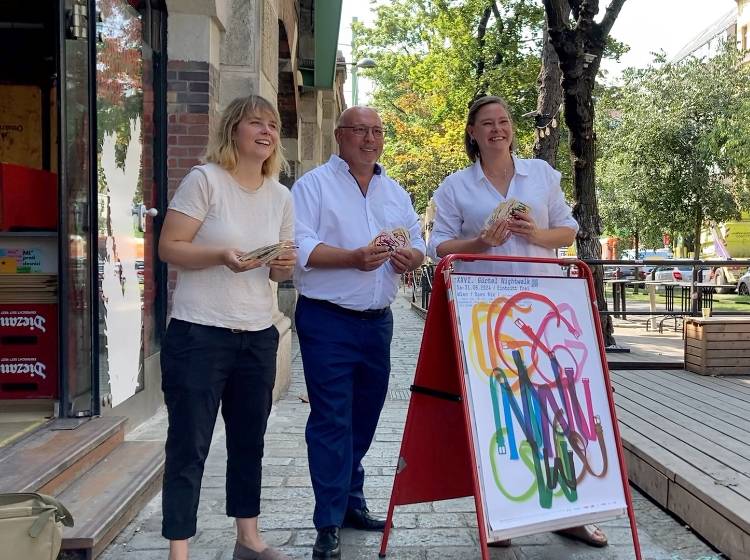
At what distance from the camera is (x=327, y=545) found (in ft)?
11.1

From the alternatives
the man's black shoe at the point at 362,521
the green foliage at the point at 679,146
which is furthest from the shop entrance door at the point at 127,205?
the green foliage at the point at 679,146

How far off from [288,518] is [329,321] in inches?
45.1

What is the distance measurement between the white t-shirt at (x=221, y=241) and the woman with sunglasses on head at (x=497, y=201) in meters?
0.95

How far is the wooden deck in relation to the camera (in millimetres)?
3455

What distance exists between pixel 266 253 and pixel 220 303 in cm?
29

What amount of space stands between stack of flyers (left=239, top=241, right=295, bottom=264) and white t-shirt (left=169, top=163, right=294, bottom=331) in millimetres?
133

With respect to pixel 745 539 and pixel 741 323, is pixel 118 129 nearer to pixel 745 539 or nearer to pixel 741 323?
pixel 745 539

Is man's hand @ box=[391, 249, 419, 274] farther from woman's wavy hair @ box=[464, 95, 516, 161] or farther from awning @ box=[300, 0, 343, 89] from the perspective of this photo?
awning @ box=[300, 0, 343, 89]

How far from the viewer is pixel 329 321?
3.51 m

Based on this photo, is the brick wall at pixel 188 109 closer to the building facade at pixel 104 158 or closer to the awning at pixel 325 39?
the building facade at pixel 104 158

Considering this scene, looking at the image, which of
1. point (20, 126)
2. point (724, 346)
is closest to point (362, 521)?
point (20, 126)

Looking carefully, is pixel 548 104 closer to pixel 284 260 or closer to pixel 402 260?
pixel 402 260

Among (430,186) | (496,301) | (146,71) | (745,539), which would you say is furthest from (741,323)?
(430,186)

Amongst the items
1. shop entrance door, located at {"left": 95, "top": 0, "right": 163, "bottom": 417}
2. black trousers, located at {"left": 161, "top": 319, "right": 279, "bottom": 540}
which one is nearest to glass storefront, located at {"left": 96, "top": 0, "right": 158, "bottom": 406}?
shop entrance door, located at {"left": 95, "top": 0, "right": 163, "bottom": 417}
